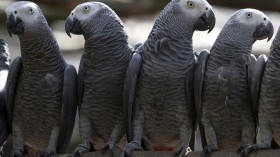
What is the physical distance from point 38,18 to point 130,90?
2.53 feet

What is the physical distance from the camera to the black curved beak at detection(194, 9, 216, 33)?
4.45 metres

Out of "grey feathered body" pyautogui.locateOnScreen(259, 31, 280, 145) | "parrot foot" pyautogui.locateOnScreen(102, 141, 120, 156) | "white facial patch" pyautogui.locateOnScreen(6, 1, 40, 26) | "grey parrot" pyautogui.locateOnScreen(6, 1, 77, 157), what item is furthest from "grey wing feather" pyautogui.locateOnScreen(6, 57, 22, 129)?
"grey feathered body" pyautogui.locateOnScreen(259, 31, 280, 145)

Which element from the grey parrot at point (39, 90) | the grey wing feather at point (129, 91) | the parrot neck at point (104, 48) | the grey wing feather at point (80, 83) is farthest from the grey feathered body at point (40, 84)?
the grey wing feather at point (129, 91)

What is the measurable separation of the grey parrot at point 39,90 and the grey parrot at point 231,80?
0.84 m

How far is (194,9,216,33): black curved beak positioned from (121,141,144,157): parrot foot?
0.83m

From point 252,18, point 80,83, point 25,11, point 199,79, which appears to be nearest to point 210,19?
point 252,18

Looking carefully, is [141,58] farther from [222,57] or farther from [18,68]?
[18,68]

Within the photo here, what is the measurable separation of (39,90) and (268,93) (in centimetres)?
146

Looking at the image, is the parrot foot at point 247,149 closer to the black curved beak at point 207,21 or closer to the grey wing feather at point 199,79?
the grey wing feather at point 199,79

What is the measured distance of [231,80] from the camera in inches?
174

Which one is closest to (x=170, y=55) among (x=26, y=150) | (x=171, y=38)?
(x=171, y=38)

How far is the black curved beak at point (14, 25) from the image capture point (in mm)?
4504

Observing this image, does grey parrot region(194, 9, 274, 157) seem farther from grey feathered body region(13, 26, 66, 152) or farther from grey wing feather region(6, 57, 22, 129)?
grey wing feather region(6, 57, 22, 129)

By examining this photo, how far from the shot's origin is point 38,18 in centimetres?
464
